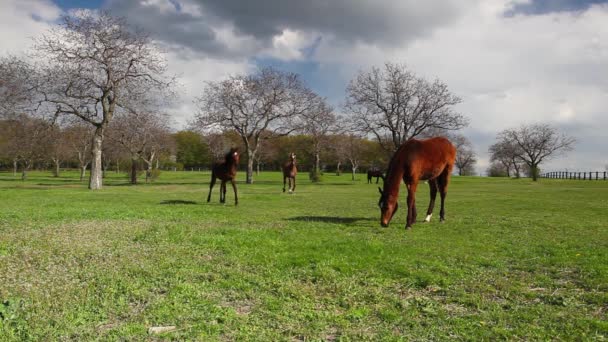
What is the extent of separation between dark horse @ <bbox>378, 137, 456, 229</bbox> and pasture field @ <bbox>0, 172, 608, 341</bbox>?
67 cm

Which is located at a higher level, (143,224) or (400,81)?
(400,81)

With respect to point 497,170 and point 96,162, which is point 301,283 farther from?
point 497,170

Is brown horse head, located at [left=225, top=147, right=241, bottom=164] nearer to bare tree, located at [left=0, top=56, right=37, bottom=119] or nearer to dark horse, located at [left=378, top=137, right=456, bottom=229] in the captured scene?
dark horse, located at [left=378, top=137, right=456, bottom=229]

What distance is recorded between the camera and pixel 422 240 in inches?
365

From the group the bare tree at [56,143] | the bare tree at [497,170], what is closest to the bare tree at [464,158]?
the bare tree at [497,170]

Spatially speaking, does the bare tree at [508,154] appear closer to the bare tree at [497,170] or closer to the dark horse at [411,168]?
the bare tree at [497,170]

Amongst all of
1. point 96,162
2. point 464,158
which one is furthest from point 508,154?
point 96,162

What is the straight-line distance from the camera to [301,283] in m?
5.95

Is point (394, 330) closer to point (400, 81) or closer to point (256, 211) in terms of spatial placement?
point (256, 211)

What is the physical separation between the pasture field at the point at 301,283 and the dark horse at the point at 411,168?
67cm

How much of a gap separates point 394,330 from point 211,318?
6.92 feet

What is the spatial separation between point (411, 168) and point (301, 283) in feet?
21.5

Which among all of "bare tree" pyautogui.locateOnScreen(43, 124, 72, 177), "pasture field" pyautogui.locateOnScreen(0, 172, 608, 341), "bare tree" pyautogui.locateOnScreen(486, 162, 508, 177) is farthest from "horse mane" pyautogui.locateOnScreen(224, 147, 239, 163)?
"bare tree" pyautogui.locateOnScreen(486, 162, 508, 177)

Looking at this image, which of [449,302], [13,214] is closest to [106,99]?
[13,214]
